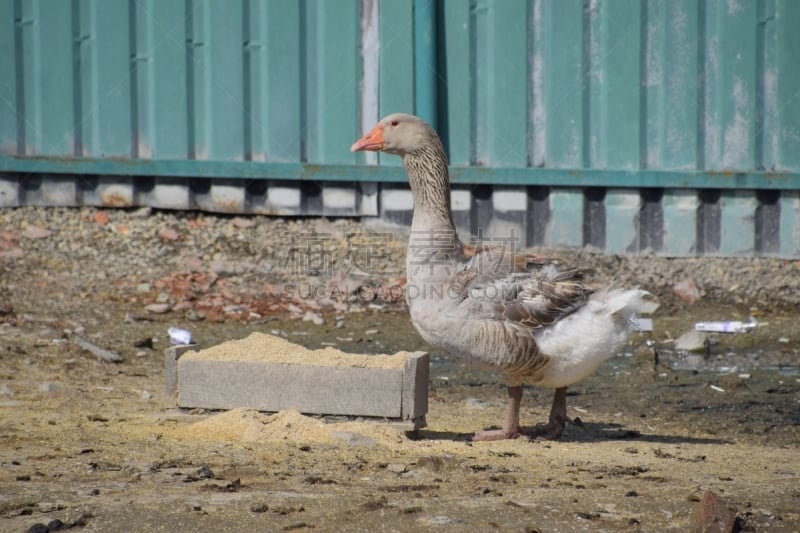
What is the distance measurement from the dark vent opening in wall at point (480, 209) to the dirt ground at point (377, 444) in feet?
3.84

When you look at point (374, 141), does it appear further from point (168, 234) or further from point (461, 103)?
point (168, 234)

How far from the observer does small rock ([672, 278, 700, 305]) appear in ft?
31.8

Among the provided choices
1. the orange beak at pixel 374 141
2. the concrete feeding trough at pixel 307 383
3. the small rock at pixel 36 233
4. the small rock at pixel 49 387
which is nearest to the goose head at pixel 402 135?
the orange beak at pixel 374 141

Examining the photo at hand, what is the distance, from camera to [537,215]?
395 inches

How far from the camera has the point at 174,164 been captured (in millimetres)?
10250

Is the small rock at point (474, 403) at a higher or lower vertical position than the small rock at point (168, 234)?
lower

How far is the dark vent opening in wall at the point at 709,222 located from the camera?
386 inches

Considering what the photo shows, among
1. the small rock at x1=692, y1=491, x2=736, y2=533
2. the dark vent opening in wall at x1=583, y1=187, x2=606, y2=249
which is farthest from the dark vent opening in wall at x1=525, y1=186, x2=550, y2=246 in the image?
the small rock at x1=692, y1=491, x2=736, y2=533

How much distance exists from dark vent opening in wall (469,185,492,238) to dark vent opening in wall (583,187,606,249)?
87cm

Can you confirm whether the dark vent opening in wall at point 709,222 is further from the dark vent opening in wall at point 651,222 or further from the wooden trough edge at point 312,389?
the wooden trough edge at point 312,389

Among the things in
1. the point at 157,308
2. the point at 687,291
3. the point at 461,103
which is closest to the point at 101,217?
the point at 157,308

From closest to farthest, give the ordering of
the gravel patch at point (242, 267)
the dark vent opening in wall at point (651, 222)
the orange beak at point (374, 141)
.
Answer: the orange beak at point (374, 141) < the gravel patch at point (242, 267) < the dark vent opening in wall at point (651, 222)

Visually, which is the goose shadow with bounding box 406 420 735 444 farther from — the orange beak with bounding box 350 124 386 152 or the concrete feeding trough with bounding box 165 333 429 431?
the orange beak with bounding box 350 124 386 152

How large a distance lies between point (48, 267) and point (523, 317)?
18.3 feet
